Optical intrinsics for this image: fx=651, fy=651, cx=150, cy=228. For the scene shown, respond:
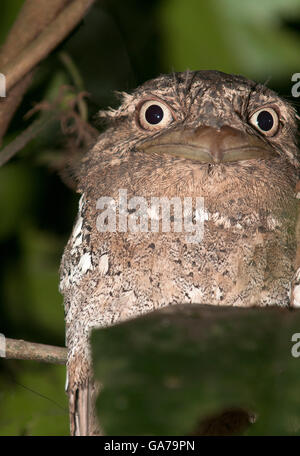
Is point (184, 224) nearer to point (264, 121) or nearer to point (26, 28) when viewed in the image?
point (264, 121)

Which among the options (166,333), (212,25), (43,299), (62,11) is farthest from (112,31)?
(166,333)

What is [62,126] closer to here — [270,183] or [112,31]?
[112,31]

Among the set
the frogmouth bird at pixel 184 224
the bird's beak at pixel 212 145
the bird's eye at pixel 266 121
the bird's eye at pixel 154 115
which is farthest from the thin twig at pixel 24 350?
the bird's eye at pixel 266 121

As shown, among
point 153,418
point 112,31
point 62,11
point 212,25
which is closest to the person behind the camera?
point 153,418

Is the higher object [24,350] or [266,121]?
[266,121]

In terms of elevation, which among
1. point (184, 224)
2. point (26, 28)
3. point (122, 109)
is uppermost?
point (26, 28)

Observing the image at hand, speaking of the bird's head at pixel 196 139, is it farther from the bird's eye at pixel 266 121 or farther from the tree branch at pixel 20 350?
the tree branch at pixel 20 350

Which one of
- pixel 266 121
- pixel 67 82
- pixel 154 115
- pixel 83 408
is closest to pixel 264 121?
pixel 266 121
